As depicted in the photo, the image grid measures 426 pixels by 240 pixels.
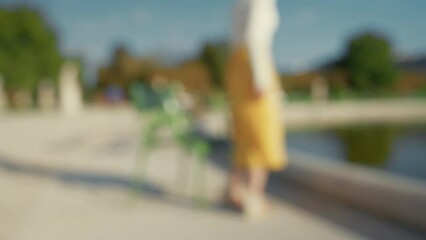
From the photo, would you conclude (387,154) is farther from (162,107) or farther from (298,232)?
(298,232)

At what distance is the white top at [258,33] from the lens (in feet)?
9.91

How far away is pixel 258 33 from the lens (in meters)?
3.05

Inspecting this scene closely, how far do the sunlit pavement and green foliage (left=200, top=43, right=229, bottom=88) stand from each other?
73.8 feet

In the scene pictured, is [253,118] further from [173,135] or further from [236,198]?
[173,135]

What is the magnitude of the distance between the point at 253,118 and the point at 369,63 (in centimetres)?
1803

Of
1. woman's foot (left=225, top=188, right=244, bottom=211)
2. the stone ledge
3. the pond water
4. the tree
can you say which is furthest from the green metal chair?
the tree

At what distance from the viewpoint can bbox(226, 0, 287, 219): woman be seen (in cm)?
305

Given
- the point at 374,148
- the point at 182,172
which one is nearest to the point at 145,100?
the point at 182,172

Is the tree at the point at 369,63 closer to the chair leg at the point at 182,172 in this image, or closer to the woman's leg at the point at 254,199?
the chair leg at the point at 182,172

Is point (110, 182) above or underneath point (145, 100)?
underneath

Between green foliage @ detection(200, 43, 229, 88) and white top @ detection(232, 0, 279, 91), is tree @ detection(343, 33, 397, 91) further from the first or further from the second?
white top @ detection(232, 0, 279, 91)

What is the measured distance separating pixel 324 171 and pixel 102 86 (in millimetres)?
27393

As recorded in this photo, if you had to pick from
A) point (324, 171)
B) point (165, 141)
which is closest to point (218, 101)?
point (165, 141)

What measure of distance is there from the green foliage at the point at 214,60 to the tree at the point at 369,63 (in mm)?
9778
